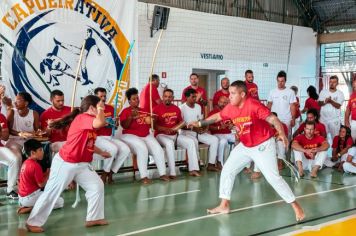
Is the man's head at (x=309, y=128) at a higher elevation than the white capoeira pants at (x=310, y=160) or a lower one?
higher

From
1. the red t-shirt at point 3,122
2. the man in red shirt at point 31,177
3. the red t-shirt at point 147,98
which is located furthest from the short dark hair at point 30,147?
the red t-shirt at point 147,98

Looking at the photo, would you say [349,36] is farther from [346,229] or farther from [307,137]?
[346,229]

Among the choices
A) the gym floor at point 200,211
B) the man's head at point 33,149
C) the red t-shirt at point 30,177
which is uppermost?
the man's head at point 33,149

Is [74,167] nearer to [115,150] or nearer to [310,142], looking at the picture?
[115,150]

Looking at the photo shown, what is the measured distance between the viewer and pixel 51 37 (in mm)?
9227

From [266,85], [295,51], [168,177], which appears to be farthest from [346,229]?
[295,51]

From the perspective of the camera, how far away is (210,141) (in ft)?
32.1

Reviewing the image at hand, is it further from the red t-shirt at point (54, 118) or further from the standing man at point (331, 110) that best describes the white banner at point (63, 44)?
the standing man at point (331, 110)

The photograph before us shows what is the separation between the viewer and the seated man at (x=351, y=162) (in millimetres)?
9664

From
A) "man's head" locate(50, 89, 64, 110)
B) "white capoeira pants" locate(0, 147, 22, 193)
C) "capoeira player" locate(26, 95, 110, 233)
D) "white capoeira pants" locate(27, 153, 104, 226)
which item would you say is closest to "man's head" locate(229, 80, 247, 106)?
"capoeira player" locate(26, 95, 110, 233)

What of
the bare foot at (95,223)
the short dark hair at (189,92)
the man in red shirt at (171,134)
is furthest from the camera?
the short dark hair at (189,92)

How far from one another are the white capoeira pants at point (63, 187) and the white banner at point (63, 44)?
3484 mm

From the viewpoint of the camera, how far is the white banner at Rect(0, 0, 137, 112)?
28.4 ft

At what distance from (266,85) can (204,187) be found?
8767mm
